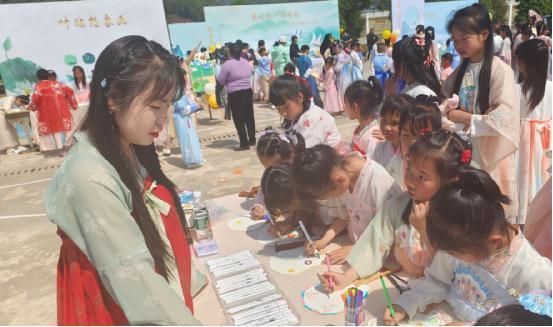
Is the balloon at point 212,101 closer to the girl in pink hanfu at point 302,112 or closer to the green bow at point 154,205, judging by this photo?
the girl in pink hanfu at point 302,112

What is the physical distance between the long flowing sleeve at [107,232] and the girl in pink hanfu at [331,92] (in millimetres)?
7444

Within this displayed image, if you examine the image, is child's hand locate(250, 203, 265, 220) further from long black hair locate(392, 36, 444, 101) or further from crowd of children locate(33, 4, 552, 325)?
long black hair locate(392, 36, 444, 101)

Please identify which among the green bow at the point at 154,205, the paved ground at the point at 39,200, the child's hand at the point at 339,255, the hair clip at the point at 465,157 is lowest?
the paved ground at the point at 39,200

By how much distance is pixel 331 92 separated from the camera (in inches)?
323

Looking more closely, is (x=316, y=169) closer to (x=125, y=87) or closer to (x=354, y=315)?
(x=354, y=315)

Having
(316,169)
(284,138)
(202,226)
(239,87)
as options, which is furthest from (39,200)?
(316,169)

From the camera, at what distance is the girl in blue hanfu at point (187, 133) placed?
17.1ft

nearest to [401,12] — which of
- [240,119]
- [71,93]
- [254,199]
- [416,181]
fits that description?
[240,119]

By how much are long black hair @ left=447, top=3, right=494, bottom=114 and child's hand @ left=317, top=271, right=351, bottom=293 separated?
52.1 inches

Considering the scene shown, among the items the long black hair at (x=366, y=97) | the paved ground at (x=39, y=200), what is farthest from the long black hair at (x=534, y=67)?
the paved ground at (x=39, y=200)

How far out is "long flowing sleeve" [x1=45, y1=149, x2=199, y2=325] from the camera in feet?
2.96

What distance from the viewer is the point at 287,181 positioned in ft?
6.31

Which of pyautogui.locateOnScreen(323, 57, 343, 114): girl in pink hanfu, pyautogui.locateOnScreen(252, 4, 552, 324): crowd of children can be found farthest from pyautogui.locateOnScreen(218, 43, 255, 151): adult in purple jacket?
pyautogui.locateOnScreen(252, 4, 552, 324): crowd of children

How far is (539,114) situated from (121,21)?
697 centimetres
